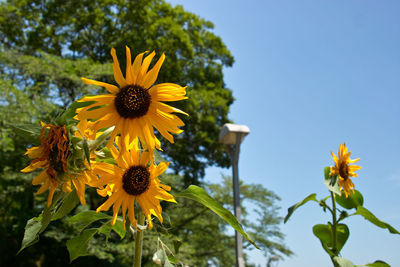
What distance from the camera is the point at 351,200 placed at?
4.32 feet

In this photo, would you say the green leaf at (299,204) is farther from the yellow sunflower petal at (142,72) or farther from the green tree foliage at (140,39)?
the green tree foliage at (140,39)

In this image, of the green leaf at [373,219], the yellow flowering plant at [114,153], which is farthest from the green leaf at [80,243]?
the green leaf at [373,219]

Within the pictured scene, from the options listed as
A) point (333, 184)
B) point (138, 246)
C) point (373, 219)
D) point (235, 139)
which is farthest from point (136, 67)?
point (235, 139)

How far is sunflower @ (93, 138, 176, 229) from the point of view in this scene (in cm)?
50

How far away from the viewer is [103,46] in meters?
8.67

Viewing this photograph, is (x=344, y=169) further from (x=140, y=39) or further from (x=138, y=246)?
(x=140, y=39)

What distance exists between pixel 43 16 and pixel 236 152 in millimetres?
6999

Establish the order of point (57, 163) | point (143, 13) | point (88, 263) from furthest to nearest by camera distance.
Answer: point (143, 13)
point (88, 263)
point (57, 163)

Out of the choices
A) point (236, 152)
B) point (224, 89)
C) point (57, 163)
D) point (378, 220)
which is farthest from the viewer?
point (224, 89)

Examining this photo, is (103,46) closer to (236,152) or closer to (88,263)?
(88,263)

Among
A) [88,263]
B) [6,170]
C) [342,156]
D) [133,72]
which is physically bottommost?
[88,263]

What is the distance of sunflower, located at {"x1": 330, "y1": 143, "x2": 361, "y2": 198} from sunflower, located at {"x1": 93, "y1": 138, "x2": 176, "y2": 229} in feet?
3.33

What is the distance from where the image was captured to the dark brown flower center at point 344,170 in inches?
54.4

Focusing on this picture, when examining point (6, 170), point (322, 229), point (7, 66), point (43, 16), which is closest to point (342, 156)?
point (322, 229)
